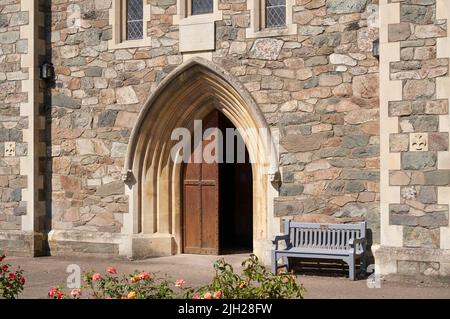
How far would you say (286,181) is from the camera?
9453mm

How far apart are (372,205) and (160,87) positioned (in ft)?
11.2

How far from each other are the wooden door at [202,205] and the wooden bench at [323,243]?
155 cm

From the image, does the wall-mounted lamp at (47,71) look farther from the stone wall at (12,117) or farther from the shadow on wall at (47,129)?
the stone wall at (12,117)

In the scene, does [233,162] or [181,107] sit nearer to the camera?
[181,107]

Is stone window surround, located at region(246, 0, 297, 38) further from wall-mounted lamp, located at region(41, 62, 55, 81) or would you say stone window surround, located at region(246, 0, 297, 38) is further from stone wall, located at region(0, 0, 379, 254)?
wall-mounted lamp, located at region(41, 62, 55, 81)

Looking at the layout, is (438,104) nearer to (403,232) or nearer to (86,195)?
(403,232)

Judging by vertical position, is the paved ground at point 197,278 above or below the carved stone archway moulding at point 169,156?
below

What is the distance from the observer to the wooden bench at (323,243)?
28.3ft

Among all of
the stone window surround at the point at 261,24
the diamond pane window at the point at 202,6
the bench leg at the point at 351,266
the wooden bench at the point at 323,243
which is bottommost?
the bench leg at the point at 351,266

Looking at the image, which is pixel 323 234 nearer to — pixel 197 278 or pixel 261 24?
pixel 197 278

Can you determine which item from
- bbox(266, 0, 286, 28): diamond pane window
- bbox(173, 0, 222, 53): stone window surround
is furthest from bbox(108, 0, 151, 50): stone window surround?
bbox(266, 0, 286, 28): diamond pane window

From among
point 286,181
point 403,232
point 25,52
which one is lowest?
point 403,232

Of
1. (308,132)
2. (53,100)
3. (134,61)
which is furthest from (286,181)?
(53,100)

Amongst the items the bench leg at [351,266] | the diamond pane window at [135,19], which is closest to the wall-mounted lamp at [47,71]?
the diamond pane window at [135,19]
